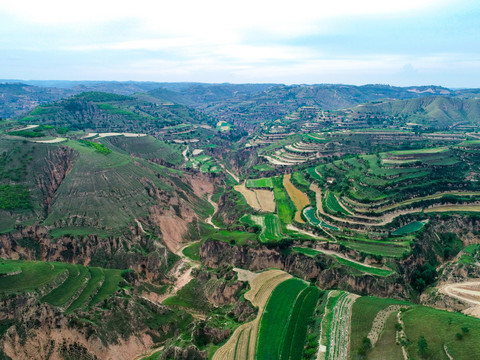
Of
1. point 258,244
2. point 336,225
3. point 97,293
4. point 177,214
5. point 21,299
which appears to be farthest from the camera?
point 177,214

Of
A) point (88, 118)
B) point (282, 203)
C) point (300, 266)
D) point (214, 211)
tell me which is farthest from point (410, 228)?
point (88, 118)

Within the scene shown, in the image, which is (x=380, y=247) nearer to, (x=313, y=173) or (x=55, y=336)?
(x=313, y=173)

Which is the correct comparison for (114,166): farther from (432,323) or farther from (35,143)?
(432,323)

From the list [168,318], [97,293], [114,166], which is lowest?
[168,318]

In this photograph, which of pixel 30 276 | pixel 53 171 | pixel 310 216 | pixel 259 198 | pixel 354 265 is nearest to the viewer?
pixel 30 276

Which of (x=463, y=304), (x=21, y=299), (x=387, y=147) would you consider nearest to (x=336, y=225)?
(x=463, y=304)

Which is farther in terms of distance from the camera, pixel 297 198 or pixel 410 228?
pixel 297 198

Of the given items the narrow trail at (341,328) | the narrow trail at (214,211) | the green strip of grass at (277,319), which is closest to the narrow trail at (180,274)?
the green strip of grass at (277,319)
